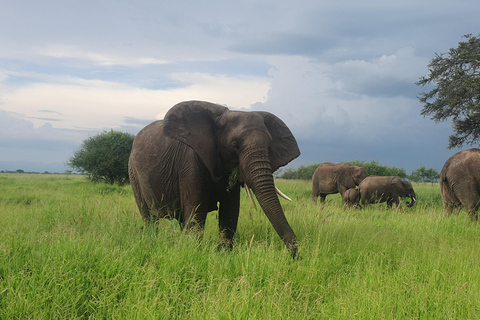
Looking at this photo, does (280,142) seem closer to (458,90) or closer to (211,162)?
(211,162)

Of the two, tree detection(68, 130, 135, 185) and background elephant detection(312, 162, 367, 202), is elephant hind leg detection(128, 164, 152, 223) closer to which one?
background elephant detection(312, 162, 367, 202)

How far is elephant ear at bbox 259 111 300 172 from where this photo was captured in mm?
6125

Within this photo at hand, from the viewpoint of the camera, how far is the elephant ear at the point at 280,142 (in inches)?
241

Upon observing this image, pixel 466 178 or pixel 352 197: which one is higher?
pixel 466 178

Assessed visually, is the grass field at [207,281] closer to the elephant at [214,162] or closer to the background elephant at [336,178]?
the elephant at [214,162]

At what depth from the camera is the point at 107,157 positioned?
1240 inches

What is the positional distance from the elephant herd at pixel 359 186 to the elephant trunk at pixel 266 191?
10.2 metres

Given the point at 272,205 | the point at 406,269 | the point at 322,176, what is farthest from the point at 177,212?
the point at 322,176

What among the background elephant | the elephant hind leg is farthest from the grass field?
the background elephant

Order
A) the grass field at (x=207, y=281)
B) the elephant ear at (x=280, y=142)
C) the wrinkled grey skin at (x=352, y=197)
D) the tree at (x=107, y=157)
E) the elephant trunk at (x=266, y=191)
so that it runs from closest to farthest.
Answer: the grass field at (x=207, y=281) → the elephant trunk at (x=266, y=191) → the elephant ear at (x=280, y=142) → the wrinkled grey skin at (x=352, y=197) → the tree at (x=107, y=157)

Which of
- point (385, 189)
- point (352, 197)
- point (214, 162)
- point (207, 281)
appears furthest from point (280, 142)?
point (352, 197)

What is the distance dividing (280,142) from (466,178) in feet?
23.7

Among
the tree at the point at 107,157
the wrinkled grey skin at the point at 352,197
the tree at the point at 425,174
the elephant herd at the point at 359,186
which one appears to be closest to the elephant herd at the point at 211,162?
the elephant herd at the point at 359,186

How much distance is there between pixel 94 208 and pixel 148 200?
2.23 meters
